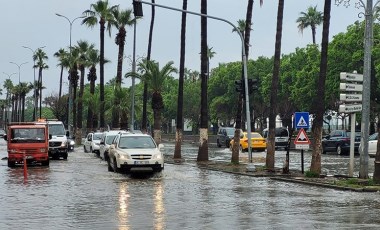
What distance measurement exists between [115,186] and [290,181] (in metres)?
6.07

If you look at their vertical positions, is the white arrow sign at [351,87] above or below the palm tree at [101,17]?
below

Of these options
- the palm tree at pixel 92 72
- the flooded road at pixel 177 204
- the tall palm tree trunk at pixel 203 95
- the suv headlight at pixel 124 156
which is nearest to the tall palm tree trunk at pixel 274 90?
the flooded road at pixel 177 204

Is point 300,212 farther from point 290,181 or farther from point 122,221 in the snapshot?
point 290,181

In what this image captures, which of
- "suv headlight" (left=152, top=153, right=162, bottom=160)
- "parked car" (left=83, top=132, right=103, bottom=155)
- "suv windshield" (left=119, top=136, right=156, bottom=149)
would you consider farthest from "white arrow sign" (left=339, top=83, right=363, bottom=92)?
"parked car" (left=83, top=132, right=103, bottom=155)

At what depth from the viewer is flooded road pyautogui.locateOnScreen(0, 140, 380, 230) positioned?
480 inches

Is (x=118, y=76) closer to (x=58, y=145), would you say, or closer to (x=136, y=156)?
(x=58, y=145)

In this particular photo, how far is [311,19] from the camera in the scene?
285 feet

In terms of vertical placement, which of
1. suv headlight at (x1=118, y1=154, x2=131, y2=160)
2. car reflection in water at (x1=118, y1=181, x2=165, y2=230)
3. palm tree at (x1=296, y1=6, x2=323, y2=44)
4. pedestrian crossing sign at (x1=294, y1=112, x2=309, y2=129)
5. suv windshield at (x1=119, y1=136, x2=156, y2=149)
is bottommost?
car reflection in water at (x1=118, y1=181, x2=165, y2=230)

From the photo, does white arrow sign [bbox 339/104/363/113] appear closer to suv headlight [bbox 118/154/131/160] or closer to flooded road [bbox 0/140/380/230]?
flooded road [bbox 0/140/380/230]

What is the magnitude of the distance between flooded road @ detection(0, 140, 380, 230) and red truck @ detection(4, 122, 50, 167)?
22.2 ft

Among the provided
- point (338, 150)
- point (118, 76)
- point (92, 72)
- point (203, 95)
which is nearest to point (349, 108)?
point (203, 95)

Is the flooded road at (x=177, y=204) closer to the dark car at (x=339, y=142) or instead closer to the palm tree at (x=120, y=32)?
the dark car at (x=339, y=142)

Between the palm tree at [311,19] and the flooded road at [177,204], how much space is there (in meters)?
65.9

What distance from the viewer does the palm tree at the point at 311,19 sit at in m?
86.2
